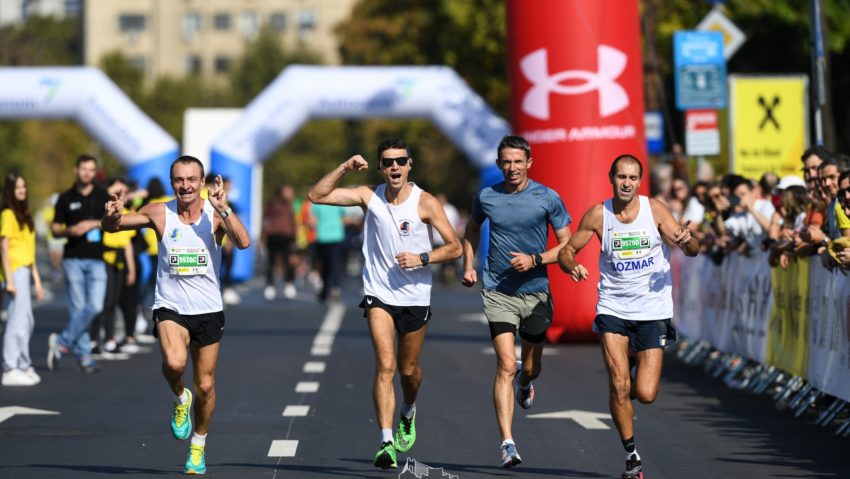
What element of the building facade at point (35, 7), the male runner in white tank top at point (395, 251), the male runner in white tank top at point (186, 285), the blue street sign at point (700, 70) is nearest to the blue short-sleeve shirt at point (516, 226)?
the male runner in white tank top at point (395, 251)

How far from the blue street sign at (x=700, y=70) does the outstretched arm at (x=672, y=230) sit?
11.8 metres

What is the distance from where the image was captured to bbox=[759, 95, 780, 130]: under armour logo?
78.8 feet

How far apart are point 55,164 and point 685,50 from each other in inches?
3057

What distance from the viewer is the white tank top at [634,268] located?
408 inches

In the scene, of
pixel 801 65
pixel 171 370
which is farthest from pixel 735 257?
pixel 801 65

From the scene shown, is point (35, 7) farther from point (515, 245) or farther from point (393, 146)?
point (393, 146)

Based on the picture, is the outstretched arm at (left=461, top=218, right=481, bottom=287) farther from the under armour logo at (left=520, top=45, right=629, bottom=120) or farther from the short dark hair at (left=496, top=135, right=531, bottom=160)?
the under armour logo at (left=520, top=45, right=629, bottom=120)

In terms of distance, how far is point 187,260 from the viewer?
10.4m

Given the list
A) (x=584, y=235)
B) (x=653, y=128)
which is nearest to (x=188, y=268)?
(x=584, y=235)

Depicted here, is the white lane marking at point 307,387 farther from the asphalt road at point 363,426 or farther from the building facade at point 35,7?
the building facade at point 35,7

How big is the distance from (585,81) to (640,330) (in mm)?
10184

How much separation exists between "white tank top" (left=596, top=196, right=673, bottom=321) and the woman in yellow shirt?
684 cm

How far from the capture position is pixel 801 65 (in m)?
47.2

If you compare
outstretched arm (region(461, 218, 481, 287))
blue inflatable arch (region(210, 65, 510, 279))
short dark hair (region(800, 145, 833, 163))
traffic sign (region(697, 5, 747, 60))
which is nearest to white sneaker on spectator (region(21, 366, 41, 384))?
outstretched arm (region(461, 218, 481, 287))
